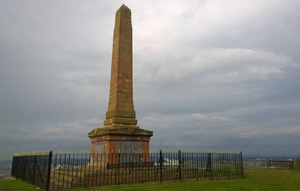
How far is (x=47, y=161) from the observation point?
10.6 metres

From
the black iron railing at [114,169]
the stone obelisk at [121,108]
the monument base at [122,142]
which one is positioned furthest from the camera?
the stone obelisk at [121,108]

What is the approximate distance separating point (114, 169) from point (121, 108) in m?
4.35

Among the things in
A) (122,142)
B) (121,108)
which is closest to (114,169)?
(122,142)

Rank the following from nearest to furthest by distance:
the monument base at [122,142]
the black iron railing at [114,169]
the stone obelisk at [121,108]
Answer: the black iron railing at [114,169] < the monument base at [122,142] < the stone obelisk at [121,108]

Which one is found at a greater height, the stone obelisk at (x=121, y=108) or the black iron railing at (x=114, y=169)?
the stone obelisk at (x=121, y=108)

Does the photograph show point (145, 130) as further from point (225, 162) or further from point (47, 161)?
point (47, 161)

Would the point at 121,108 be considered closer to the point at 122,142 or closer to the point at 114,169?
the point at 122,142

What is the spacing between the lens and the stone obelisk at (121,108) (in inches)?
577

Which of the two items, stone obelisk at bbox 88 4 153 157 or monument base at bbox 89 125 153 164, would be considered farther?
stone obelisk at bbox 88 4 153 157

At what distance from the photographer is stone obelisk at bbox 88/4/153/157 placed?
14648 millimetres

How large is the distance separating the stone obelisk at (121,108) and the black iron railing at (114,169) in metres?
1.13

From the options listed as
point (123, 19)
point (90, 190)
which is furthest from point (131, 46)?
point (90, 190)

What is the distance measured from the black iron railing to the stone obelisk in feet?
3.72

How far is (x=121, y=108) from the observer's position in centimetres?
1598
